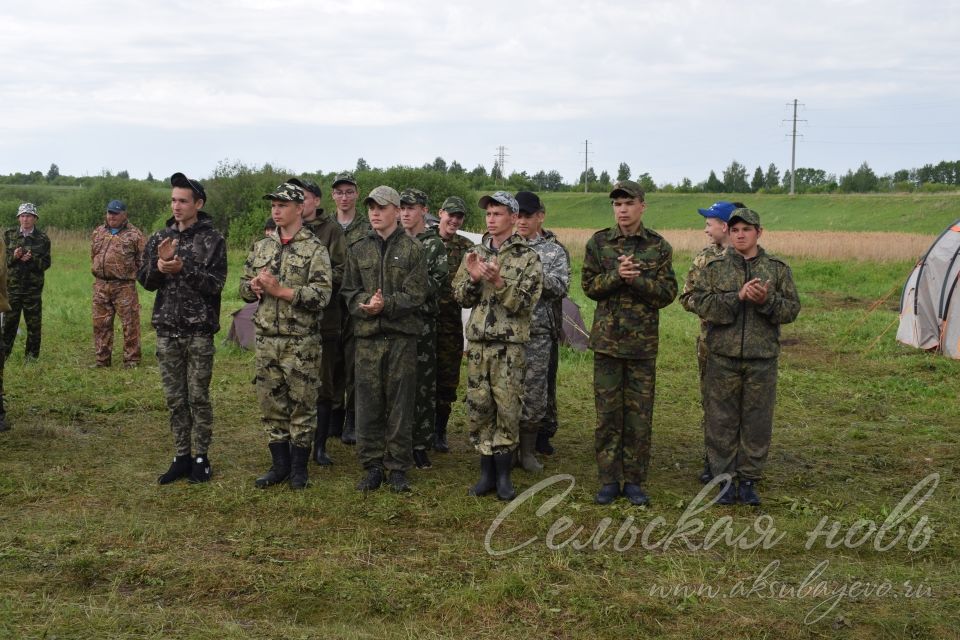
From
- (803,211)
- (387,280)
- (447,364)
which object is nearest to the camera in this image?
(387,280)

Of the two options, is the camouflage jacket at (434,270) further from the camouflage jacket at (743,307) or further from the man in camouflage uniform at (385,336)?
the camouflage jacket at (743,307)

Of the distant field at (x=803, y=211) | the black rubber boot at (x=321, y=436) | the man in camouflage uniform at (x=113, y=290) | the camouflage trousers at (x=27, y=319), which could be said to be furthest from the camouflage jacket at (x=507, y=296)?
the distant field at (x=803, y=211)

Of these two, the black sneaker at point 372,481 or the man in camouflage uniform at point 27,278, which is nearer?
the black sneaker at point 372,481

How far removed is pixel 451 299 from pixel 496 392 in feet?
4.63

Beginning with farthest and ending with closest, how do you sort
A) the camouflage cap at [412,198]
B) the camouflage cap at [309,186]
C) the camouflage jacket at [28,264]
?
1. the camouflage jacket at [28,264]
2. the camouflage cap at [412,198]
3. the camouflage cap at [309,186]

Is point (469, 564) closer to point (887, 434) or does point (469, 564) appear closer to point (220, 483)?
point (220, 483)

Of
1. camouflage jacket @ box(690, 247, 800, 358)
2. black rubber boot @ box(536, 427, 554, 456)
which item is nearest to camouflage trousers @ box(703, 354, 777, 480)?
camouflage jacket @ box(690, 247, 800, 358)

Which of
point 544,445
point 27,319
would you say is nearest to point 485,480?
point 544,445

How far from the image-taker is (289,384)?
6.30 m

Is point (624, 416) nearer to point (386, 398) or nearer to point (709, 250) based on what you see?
point (386, 398)

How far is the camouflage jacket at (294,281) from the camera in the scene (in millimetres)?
6219

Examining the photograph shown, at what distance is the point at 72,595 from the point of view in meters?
4.53

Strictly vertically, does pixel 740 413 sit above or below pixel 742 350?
below

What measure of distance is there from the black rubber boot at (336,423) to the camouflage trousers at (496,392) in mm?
2015
